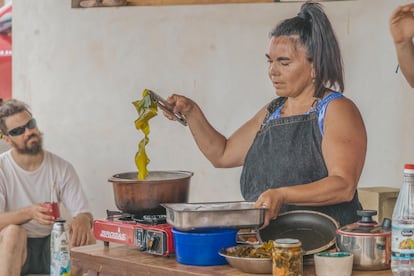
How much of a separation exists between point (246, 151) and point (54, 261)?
106cm

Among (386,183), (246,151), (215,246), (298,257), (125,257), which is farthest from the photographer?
(386,183)

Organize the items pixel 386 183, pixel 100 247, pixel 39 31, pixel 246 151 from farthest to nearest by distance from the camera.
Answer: pixel 39 31
pixel 386 183
pixel 246 151
pixel 100 247

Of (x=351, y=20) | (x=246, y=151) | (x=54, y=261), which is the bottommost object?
(x=54, y=261)

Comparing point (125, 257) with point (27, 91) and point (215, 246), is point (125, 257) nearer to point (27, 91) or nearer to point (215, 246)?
point (215, 246)

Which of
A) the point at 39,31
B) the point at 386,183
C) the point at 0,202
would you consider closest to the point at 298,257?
the point at 386,183

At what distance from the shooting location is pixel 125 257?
3.06 metres

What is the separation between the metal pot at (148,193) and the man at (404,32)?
1.24 m

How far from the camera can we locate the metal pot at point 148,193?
10.3 ft

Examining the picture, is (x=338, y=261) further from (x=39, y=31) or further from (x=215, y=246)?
(x=39, y=31)

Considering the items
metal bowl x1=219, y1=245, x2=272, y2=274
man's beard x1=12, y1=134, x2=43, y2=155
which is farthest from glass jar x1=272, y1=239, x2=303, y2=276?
man's beard x1=12, y1=134, x2=43, y2=155

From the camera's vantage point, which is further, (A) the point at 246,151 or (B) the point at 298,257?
(A) the point at 246,151

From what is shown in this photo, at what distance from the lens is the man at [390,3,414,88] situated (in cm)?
363

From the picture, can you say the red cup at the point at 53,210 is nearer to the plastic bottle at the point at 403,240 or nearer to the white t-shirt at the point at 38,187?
the white t-shirt at the point at 38,187

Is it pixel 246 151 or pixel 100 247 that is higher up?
pixel 246 151
